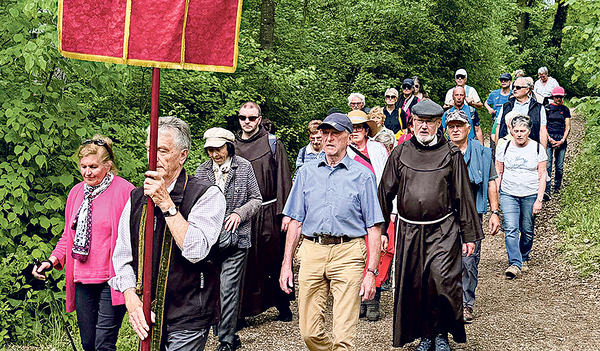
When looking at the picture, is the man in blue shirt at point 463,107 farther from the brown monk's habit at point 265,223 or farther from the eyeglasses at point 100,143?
the eyeglasses at point 100,143

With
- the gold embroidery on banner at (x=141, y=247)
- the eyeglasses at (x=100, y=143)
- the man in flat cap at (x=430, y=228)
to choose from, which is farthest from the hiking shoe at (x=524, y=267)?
the gold embroidery on banner at (x=141, y=247)

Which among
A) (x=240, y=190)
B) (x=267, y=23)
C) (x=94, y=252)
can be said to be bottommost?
(x=94, y=252)

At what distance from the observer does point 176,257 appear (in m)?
3.70

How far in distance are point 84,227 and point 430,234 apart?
304 centimetres

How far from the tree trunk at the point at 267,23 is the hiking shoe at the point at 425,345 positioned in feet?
29.4

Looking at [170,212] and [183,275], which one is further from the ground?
[170,212]

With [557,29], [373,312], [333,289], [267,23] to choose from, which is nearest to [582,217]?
[373,312]

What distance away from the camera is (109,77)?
24.5 ft

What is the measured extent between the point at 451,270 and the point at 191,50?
3.58m

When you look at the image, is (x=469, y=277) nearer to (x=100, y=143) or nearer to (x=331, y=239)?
(x=331, y=239)

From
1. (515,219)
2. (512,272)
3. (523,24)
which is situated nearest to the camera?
(515,219)

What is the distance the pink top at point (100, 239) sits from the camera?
16.2 feet

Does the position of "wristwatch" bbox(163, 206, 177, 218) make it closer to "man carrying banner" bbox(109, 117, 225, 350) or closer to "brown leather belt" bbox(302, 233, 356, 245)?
"man carrying banner" bbox(109, 117, 225, 350)

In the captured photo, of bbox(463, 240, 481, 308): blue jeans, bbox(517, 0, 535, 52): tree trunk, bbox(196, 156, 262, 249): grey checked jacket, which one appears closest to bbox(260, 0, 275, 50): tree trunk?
bbox(196, 156, 262, 249): grey checked jacket
